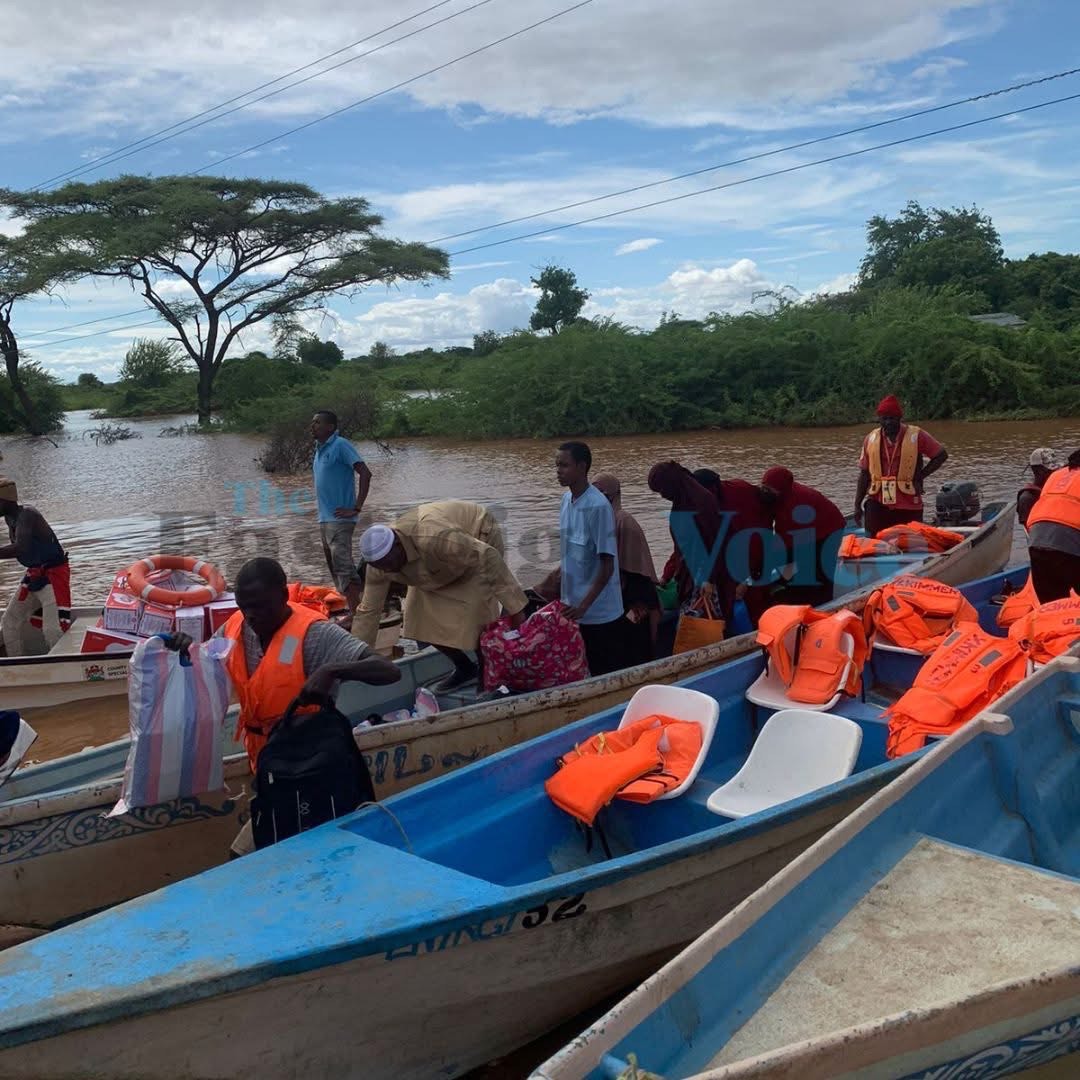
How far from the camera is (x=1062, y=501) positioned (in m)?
5.36

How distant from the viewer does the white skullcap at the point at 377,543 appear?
479cm

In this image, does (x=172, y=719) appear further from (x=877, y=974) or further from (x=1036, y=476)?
(x=1036, y=476)

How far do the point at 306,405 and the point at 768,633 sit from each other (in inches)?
848

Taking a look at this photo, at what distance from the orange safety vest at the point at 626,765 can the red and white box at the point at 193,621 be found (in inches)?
124

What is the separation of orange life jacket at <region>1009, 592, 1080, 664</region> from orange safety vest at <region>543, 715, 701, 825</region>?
1.54 m

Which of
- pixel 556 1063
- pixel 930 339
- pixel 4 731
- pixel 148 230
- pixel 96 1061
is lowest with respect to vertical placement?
pixel 96 1061

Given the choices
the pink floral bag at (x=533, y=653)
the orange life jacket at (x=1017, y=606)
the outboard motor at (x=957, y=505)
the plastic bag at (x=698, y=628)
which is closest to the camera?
the pink floral bag at (x=533, y=653)

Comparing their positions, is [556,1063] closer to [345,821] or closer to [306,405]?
[345,821]

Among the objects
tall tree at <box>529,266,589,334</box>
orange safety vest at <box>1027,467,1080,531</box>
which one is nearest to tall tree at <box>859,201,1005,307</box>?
tall tree at <box>529,266,589,334</box>

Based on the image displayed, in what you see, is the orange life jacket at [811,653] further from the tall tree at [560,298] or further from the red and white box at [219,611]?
the tall tree at [560,298]

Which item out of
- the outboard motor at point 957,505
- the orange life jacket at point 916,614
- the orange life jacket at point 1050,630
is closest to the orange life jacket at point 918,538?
the outboard motor at point 957,505

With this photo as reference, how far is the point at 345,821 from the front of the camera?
360cm

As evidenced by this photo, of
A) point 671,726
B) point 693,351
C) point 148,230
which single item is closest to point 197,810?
point 671,726

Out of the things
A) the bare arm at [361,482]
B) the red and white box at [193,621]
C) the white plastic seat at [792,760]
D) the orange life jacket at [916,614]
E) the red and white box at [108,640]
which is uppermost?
the bare arm at [361,482]
